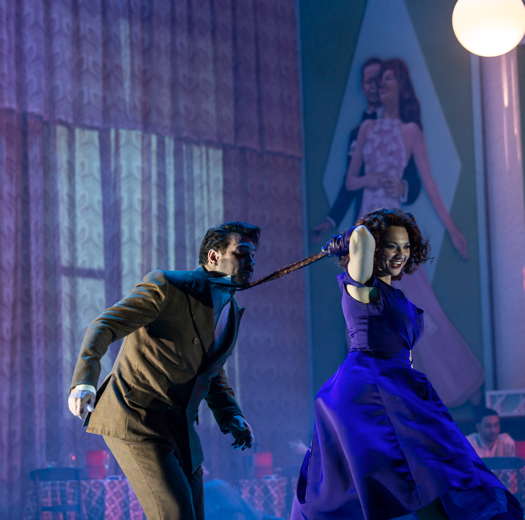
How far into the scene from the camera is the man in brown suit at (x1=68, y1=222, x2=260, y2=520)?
91.7 inches

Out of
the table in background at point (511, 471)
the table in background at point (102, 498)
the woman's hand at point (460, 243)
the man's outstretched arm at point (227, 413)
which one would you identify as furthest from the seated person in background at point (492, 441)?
the man's outstretched arm at point (227, 413)

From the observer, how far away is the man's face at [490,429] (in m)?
6.25

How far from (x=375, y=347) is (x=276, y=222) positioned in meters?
4.96

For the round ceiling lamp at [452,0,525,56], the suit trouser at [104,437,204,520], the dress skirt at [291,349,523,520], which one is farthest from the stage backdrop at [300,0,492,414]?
the suit trouser at [104,437,204,520]

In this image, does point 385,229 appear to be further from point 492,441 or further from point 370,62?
point 370,62

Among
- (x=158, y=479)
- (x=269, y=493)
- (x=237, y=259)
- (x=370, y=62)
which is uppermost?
(x=370, y=62)

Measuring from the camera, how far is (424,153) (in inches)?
298

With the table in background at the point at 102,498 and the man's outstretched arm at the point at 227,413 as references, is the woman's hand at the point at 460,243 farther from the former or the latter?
the man's outstretched arm at the point at 227,413

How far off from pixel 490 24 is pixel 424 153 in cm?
217

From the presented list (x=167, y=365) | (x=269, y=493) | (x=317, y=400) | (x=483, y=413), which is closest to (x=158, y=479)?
(x=167, y=365)

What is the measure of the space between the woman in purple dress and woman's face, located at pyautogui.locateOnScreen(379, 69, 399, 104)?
15.9 ft

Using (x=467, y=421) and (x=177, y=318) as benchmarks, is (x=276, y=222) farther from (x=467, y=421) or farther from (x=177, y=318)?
(x=177, y=318)

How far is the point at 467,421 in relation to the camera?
7.16 m

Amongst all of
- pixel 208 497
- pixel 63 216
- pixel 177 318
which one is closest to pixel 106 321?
pixel 177 318
